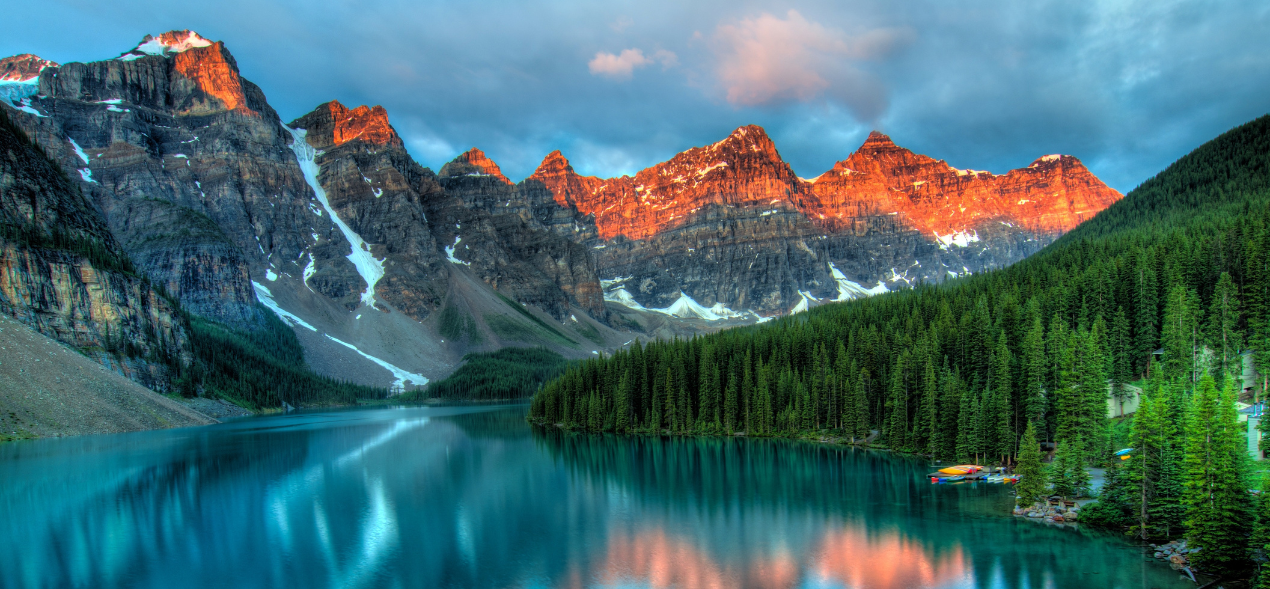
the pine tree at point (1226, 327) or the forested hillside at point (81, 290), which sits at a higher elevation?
the forested hillside at point (81, 290)

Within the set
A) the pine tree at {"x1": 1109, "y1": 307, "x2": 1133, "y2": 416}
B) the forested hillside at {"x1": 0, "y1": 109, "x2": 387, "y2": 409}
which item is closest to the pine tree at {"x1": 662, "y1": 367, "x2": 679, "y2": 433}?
the pine tree at {"x1": 1109, "y1": 307, "x2": 1133, "y2": 416}

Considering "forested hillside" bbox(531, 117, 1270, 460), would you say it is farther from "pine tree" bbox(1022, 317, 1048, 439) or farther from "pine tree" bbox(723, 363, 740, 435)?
"pine tree" bbox(723, 363, 740, 435)

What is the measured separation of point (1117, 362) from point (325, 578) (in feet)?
206

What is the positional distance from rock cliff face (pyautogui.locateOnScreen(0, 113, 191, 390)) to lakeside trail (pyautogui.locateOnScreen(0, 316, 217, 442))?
37.2 ft

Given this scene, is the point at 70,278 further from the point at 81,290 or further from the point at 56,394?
the point at 56,394

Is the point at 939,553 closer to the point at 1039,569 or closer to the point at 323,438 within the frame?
the point at 1039,569

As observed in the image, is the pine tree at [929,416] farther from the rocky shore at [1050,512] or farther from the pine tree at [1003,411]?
the rocky shore at [1050,512]

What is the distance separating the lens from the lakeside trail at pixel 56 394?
267 ft

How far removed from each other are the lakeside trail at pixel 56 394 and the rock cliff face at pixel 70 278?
447 inches

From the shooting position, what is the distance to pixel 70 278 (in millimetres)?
110625

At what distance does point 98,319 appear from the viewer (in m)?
113

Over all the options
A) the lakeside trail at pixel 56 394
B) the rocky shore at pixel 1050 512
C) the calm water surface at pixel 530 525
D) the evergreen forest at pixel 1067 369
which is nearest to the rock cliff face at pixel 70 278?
the lakeside trail at pixel 56 394

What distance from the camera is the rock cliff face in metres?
103

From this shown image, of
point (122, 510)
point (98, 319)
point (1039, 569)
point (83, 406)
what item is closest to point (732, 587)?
point (1039, 569)
